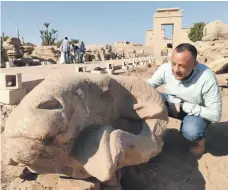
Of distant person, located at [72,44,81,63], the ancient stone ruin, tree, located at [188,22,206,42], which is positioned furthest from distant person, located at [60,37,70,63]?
tree, located at [188,22,206,42]

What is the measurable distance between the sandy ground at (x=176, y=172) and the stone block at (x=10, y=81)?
0.55ft

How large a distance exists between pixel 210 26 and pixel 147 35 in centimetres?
2941

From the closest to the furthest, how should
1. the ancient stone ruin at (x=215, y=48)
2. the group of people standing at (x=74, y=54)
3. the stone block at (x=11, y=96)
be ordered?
the stone block at (x=11, y=96)
the ancient stone ruin at (x=215, y=48)
the group of people standing at (x=74, y=54)

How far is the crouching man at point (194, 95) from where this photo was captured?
2.55m

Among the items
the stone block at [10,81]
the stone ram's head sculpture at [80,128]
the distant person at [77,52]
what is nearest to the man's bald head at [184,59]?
the stone ram's head sculpture at [80,128]

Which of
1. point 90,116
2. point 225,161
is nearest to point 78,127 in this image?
point 90,116

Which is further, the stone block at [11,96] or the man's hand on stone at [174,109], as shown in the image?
the man's hand on stone at [174,109]

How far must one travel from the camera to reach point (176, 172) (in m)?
2.54

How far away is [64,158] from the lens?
1721 mm

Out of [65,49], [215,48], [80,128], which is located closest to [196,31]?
[65,49]

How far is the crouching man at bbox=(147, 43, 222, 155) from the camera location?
2.55 metres

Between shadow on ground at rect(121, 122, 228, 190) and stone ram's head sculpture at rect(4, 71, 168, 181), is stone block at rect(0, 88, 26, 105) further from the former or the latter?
shadow on ground at rect(121, 122, 228, 190)

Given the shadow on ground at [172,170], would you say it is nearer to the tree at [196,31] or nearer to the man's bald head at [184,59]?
the man's bald head at [184,59]

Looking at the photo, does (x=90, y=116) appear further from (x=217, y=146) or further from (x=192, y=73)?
(x=217, y=146)
